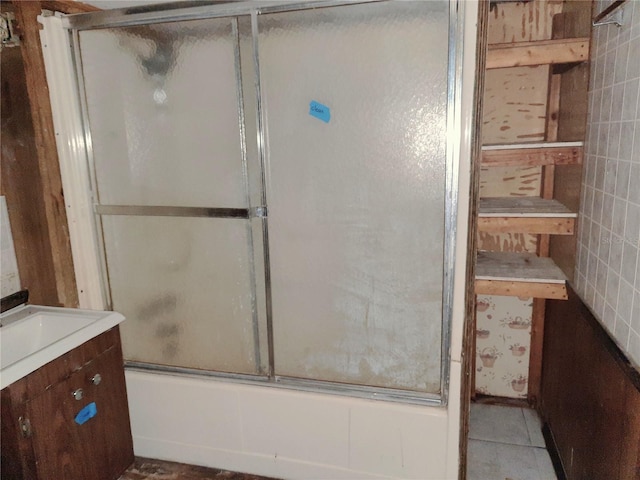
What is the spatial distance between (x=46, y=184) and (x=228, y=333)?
3.26ft

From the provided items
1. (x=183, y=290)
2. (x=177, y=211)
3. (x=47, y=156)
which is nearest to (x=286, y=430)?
(x=183, y=290)

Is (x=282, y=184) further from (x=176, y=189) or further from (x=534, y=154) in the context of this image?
(x=534, y=154)

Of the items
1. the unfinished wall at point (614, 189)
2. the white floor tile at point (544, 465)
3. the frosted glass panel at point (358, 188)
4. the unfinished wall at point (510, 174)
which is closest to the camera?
the unfinished wall at point (614, 189)

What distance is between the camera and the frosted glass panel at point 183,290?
1.97 m

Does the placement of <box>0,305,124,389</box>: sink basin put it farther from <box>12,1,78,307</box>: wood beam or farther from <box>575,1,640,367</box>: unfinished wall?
<box>575,1,640,367</box>: unfinished wall

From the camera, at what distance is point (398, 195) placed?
5.68 ft

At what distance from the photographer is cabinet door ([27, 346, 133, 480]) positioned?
63.0 inches

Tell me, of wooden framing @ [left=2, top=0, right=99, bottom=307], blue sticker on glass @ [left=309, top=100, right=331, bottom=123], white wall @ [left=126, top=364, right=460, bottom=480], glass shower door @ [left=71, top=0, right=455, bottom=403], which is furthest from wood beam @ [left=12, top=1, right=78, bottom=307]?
blue sticker on glass @ [left=309, top=100, right=331, bottom=123]

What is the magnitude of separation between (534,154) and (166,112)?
1507 millimetres

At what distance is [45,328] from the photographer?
1.91 meters

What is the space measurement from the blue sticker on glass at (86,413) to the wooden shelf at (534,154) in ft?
6.01

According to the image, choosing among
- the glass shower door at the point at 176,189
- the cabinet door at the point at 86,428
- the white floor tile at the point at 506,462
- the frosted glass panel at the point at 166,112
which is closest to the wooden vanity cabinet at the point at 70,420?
the cabinet door at the point at 86,428

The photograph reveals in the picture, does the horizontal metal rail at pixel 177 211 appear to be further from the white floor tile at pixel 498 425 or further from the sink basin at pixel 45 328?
the white floor tile at pixel 498 425

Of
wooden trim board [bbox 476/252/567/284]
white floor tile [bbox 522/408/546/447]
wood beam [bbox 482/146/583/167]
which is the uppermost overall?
wood beam [bbox 482/146/583/167]
